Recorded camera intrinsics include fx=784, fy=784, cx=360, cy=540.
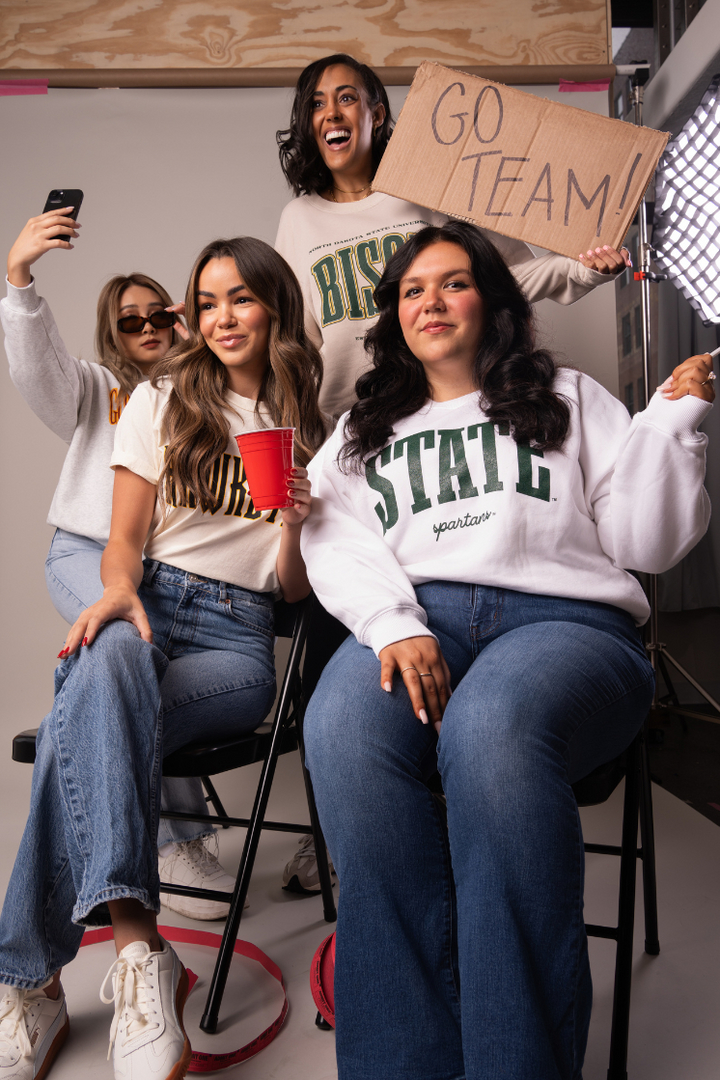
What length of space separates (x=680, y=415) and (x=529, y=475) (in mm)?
267

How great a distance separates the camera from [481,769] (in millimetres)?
1061

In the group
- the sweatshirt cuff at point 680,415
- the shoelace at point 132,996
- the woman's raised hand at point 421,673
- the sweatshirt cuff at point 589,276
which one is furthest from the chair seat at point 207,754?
the sweatshirt cuff at point 589,276

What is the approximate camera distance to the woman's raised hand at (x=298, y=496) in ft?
4.65

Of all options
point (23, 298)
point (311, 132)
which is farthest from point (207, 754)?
point (311, 132)

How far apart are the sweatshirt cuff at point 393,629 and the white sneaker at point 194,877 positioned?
0.99 meters

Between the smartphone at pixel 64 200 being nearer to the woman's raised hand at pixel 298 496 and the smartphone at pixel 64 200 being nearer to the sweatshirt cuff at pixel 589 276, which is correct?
the woman's raised hand at pixel 298 496

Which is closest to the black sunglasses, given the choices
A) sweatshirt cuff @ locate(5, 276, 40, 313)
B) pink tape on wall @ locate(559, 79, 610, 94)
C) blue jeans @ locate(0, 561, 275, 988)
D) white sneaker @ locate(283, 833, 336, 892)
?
sweatshirt cuff @ locate(5, 276, 40, 313)

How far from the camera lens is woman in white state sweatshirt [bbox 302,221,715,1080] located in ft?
3.28

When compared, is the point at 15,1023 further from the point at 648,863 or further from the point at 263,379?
the point at 263,379

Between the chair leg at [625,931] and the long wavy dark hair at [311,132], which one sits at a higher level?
the long wavy dark hair at [311,132]

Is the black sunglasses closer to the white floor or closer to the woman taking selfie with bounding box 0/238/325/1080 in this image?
the woman taking selfie with bounding box 0/238/325/1080

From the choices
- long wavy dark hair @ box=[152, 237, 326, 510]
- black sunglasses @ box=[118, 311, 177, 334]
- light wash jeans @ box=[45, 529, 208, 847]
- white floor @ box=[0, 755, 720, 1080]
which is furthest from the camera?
black sunglasses @ box=[118, 311, 177, 334]

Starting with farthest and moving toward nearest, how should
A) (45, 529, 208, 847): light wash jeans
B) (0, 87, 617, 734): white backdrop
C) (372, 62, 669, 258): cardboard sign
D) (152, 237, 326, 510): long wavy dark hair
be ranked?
1. (0, 87, 617, 734): white backdrop
2. (45, 529, 208, 847): light wash jeans
3. (152, 237, 326, 510): long wavy dark hair
4. (372, 62, 669, 258): cardboard sign

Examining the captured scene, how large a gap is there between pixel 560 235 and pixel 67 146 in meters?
2.36
